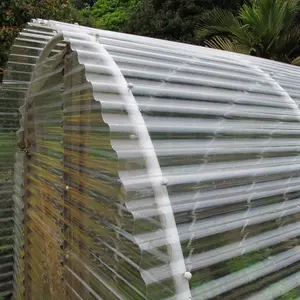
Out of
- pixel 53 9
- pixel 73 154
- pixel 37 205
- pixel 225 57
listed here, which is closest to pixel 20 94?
pixel 37 205

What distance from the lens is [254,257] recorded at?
6.59 ft

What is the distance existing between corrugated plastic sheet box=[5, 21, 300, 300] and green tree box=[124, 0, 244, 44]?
928 cm

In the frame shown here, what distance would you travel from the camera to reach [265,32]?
23.9ft

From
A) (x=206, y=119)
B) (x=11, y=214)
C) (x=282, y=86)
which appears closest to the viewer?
(x=206, y=119)

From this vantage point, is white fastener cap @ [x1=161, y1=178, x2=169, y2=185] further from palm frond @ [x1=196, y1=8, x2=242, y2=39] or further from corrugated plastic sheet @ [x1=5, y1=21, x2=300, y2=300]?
palm frond @ [x1=196, y1=8, x2=242, y2=39]

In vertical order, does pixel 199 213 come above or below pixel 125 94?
below

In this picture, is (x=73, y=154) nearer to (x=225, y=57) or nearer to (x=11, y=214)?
(x=225, y=57)

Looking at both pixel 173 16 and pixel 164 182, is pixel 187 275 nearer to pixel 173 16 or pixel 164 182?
pixel 164 182

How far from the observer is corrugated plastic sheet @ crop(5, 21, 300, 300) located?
1672 mm

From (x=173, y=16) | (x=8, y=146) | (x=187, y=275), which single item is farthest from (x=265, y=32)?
(x=187, y=275)

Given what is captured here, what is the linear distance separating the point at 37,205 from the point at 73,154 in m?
0.94

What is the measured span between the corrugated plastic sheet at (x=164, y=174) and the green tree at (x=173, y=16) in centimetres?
928

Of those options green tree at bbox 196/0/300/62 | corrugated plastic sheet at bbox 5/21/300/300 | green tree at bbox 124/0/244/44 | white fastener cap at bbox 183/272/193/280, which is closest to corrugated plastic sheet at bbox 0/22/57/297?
corrugated plastic sheet at bbox 5/21/300/300

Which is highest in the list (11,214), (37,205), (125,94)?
(125,94)
